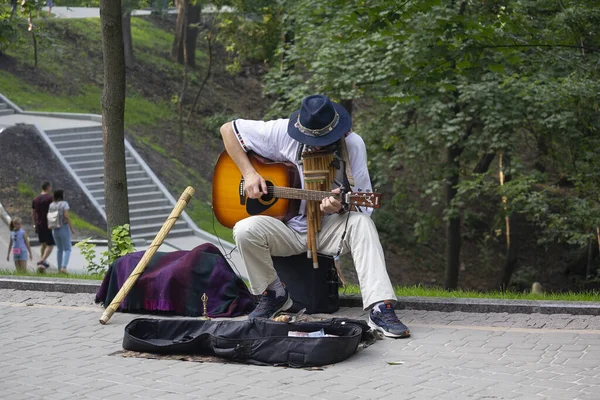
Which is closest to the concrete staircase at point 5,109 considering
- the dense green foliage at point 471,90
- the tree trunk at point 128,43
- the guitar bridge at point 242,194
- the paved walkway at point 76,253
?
the paved walkway at point 76,253

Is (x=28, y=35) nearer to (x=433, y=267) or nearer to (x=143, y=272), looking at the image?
(x=433, y=267)

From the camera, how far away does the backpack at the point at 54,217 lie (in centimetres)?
1722

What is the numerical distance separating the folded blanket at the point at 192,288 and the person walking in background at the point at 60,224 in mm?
9766

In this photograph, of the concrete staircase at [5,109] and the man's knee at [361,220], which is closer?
the man's knee at [361,220]

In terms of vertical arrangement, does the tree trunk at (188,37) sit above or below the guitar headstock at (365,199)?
above

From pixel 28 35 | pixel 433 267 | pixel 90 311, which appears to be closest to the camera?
pixel 90 311

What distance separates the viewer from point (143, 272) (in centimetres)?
777

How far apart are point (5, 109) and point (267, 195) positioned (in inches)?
896

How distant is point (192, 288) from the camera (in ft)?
24.8

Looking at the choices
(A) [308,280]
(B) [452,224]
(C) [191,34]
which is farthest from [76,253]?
(C) [191,34]

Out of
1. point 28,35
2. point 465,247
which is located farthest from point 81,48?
point 465,247

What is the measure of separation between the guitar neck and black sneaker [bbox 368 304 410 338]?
2.85 feet

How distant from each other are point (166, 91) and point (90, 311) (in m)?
27.7

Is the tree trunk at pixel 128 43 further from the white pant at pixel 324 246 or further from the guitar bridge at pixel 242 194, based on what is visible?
the white pant at pixel 324 246
